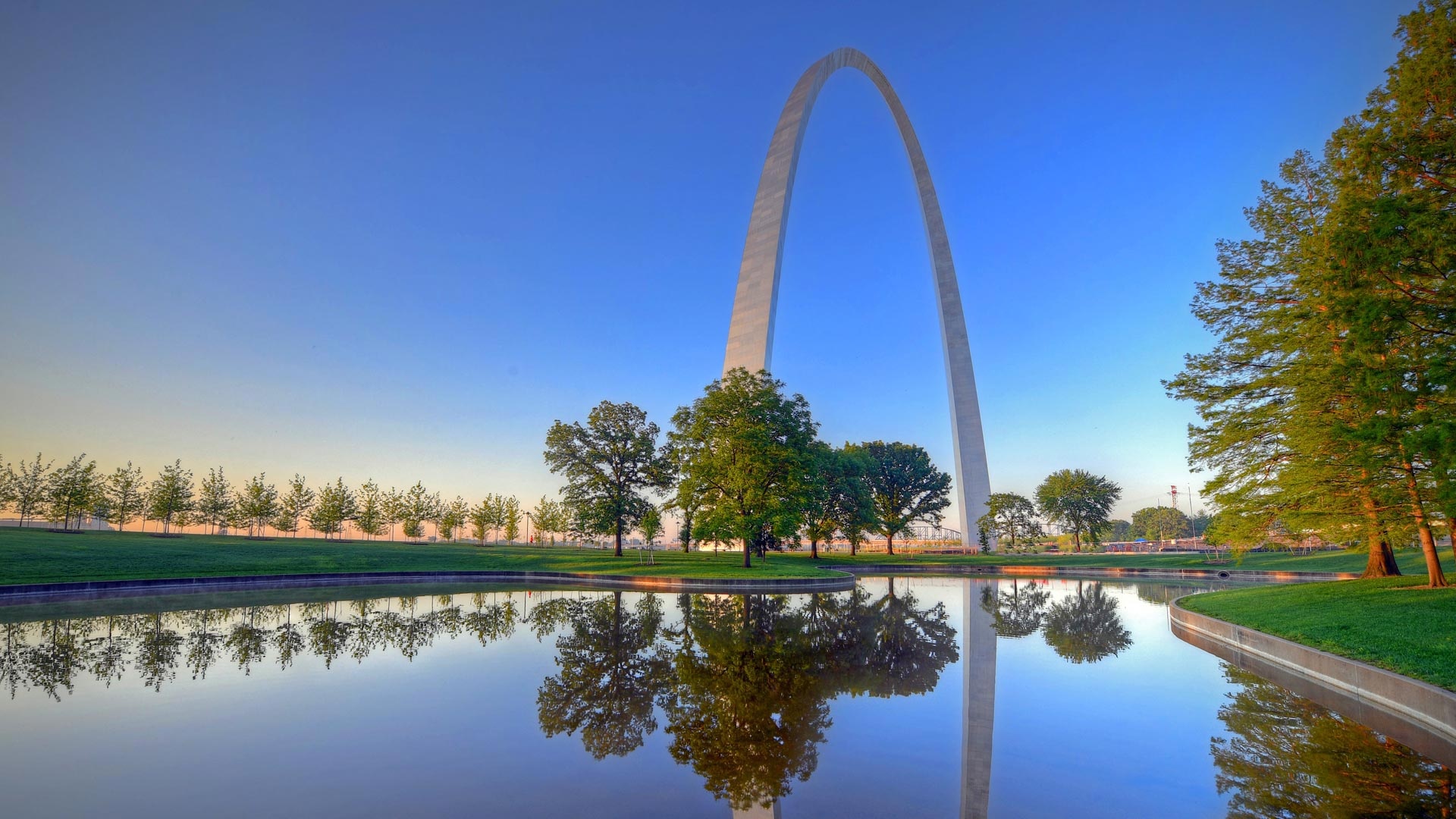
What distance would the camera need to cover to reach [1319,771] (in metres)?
5.80

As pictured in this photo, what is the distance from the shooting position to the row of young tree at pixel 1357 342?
10664mm

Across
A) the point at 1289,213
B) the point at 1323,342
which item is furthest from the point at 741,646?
the point at 1289,213

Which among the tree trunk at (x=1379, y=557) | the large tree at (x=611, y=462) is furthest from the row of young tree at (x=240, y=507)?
the tree trunk at (x=1379, y=557)

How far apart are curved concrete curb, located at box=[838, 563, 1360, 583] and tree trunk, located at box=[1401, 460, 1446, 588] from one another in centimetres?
1639

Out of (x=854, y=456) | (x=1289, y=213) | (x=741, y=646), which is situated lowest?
(x=741, y=646)

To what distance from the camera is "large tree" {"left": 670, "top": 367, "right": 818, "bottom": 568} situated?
3150 cm

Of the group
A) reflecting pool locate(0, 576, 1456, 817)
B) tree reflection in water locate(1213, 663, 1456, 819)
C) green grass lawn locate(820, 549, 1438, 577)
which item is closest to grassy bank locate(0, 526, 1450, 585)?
green grass lawn locate(820, 549, 1438, 577)

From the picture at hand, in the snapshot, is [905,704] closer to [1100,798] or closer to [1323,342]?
[1100,798]

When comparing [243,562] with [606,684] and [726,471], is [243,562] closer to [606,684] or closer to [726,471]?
[726,471]

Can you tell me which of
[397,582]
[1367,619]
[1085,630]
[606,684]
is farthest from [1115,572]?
[606,684]

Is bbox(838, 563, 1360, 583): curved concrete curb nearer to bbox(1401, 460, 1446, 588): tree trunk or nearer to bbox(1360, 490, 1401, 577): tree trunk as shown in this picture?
bbox(1360, 490, 1401, 577): tree trunk

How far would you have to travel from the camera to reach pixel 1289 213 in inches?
755

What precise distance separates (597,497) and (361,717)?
108ft

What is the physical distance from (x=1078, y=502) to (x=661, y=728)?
7168 cm
